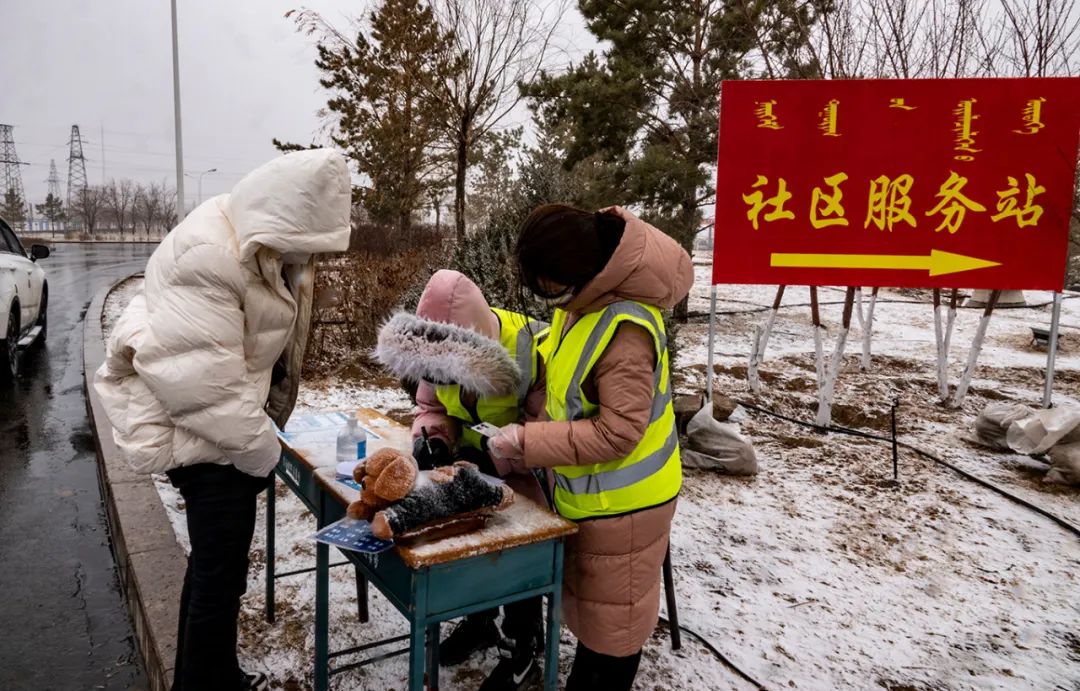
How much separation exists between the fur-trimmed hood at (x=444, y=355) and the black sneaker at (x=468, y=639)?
1049 millimetres

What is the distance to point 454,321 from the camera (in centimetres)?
209

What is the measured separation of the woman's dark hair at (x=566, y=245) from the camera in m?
1.70

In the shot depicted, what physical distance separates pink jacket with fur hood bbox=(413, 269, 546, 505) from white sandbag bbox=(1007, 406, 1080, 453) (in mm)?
4224

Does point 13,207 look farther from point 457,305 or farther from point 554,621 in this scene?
point 554,621

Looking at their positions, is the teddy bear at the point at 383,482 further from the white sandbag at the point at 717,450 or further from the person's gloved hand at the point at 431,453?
the white sandbag at the point at 717,450

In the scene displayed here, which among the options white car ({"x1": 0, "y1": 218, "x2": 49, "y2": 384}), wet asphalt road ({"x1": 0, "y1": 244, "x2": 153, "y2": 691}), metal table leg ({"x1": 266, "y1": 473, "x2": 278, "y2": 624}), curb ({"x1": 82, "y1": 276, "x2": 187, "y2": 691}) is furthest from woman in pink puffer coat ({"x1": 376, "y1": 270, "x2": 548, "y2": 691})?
white car ({"x1": 0, "y1": 218, "x2": 49, "y2": 384})

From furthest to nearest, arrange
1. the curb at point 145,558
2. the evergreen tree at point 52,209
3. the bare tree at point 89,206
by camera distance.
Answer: the evergreen tree at point 52,209, the bare tree at point 89,206, the curb at point 145,558

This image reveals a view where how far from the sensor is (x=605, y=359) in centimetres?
176

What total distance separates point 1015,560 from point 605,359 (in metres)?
3.04

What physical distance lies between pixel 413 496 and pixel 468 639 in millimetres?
1191

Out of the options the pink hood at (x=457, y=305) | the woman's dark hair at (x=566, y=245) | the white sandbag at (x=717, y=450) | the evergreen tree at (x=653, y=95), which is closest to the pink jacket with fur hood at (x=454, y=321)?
the pink hood at (x=457, y=305)

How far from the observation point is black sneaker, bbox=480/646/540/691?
7.63 ft

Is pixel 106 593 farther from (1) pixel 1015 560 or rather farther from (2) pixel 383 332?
(1) pixel 1015 560

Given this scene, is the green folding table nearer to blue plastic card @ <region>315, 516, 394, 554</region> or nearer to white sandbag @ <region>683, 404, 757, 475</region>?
blue plastic card @ <region>315, 516, 394, 554</region>
